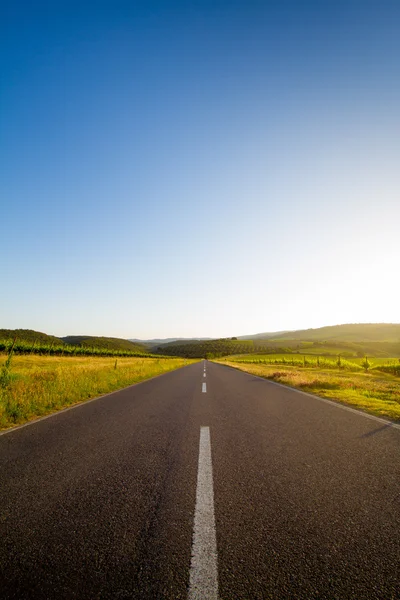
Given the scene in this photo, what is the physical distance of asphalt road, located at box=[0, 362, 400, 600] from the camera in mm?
1902

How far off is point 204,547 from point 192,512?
0.56 meters

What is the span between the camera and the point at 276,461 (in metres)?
4.13

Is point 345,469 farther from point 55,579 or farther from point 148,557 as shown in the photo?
Result: point 55,579

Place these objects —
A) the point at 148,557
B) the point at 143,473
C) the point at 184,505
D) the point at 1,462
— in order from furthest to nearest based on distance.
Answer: the point at 1,462 → the point at 143,473 → the point at 184,505 → the point at 148,557

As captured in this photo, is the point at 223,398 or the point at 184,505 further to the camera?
the point at 223,398

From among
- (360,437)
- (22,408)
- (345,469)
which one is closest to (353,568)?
(345,469)

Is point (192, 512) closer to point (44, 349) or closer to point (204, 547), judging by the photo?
point (204, 547)

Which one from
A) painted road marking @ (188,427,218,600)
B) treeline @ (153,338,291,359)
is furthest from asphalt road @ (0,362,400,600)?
treeline @ (153,338,291,359)

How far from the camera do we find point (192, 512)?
2762 mm

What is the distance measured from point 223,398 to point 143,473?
6.57 meters

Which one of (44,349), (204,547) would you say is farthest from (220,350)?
(204,547)

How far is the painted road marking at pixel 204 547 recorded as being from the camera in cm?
182

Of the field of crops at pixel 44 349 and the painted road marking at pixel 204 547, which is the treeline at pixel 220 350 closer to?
the field of crops at pixel 44 349

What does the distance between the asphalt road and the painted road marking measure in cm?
3
